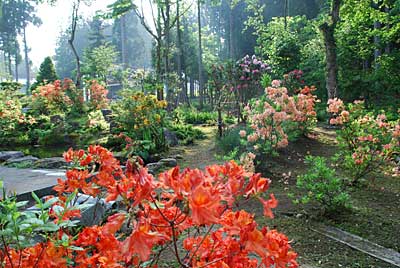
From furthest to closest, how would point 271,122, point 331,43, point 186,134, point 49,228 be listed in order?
point 186,134 → point 331,43 → point 271,122 → point 49,228

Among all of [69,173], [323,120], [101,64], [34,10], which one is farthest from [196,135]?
[34,10]

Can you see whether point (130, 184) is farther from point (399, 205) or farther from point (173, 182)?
point (399, 205)

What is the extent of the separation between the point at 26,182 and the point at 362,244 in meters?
2.72

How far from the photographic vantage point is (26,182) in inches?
129

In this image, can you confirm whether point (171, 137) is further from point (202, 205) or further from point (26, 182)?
point (202, 205)

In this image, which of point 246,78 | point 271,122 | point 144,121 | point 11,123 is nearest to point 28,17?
point 11,123

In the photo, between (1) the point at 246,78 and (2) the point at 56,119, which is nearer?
(1) the point at 246,78

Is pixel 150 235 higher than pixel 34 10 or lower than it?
lower

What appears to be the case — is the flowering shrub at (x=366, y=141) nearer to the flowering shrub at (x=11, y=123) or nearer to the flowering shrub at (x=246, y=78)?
the flowering shrub at (x=246, y=78)

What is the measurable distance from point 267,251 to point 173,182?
27cm

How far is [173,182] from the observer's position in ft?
2.53

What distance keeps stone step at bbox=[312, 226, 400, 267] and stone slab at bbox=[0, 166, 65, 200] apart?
6.89ft

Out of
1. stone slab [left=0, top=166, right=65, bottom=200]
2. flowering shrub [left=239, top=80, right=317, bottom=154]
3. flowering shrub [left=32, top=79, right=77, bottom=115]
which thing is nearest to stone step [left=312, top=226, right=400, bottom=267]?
flowering shrub [left=239, top=80, right=317, bottom=154]

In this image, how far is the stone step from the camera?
86.5 inches
